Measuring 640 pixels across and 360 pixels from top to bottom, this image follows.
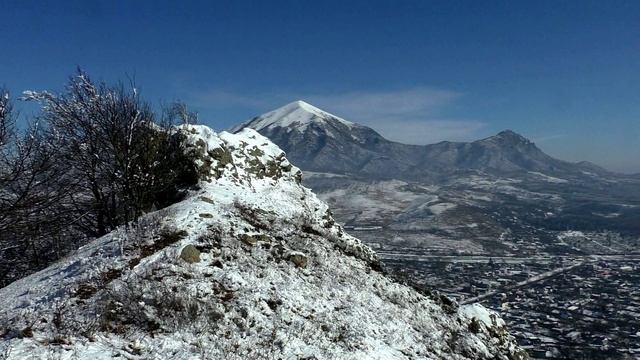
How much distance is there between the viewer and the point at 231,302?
16000 millimetres

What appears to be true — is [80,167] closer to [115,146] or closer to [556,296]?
[115,146]

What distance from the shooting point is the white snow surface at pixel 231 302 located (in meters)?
13.1

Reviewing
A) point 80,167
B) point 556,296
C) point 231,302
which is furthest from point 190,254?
point 556,296

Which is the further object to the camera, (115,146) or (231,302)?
(115,146)

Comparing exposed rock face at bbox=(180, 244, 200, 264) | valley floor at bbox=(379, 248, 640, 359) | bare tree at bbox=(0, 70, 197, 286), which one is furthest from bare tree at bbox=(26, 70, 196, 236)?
valley floor at bbox=(379, 248, 640, 359)

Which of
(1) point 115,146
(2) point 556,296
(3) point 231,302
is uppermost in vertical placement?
(1) point 115,146

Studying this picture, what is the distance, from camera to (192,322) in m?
14.3

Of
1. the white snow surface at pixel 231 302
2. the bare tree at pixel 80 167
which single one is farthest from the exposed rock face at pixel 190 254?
the bare tree at pixel 80 167

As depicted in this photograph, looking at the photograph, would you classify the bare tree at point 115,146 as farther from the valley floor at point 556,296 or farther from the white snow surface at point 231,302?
the valley floor at point 556,296

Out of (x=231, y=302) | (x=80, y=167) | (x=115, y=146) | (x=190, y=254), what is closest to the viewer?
(x=231, y=302)

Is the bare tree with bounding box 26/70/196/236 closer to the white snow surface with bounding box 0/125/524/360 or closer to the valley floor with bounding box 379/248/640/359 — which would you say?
the white snow surface with bounding box 0/125/524/360

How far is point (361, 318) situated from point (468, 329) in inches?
288

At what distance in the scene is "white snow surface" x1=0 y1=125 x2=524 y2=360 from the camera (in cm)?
1314

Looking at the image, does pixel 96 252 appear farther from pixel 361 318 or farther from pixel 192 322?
pixel 361 318
